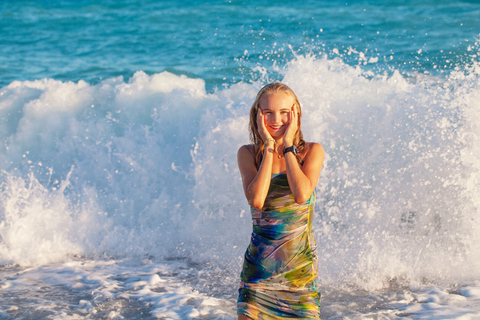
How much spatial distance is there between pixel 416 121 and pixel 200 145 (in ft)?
8.68

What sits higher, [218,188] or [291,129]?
[291,129]

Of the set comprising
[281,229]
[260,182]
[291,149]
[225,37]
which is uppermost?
[225,37]

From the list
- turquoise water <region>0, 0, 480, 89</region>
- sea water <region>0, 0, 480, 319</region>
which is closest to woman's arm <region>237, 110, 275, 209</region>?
sea water <region>0, 0, 480, 319</region>

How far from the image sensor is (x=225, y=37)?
35.5 ft

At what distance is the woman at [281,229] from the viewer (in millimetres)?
2240

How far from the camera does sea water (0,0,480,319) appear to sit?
4.25 meters

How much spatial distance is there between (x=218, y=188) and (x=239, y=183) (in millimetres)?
272

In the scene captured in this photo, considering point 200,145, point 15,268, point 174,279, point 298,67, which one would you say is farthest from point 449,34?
point 15,268

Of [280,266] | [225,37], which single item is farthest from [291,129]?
[225,37]

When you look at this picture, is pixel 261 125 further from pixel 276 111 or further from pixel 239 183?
pixel 239 183

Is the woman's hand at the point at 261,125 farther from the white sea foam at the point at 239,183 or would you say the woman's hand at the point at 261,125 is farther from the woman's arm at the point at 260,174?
the white sea foam at the point at 239,183

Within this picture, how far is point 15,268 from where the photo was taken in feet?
16.5

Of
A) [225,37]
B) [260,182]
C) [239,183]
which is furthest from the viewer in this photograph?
[225,37]

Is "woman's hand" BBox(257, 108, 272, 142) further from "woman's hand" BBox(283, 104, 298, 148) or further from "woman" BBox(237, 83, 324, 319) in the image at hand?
"woman's hand" BBox(283, 104, 298, 148)
